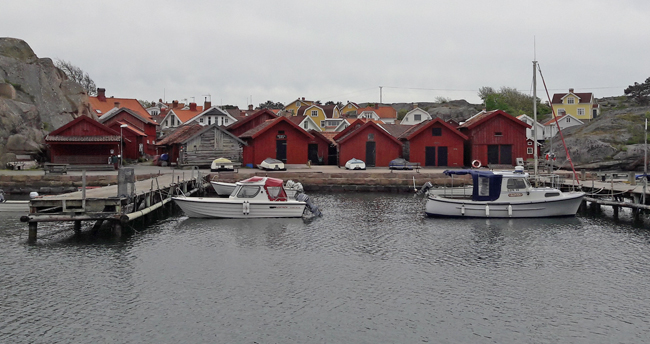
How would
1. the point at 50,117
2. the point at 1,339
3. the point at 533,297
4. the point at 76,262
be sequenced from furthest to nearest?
1. the point at 50,117
2. the point at 76,262
3. the point at 533,297
4. the point at 1,339

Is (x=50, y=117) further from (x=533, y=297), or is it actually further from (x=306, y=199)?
(x=533, y=297)

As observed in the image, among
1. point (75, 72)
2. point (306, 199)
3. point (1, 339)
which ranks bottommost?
point (1, 339)

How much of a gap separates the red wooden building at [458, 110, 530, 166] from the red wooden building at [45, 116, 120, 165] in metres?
32.6

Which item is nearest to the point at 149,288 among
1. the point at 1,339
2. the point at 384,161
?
the point at 1,339

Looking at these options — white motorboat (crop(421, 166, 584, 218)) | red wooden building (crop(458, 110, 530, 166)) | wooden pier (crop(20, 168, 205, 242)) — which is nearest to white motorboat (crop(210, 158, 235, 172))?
wooden pier (crop(20, 168, 205, 242))

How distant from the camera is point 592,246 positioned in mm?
23406

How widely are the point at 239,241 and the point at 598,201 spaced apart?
20093 millimetres

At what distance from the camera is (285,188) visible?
1410 inches

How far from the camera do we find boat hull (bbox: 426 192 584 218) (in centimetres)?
2978

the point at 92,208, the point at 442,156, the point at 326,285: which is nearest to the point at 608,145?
the point at 442,156

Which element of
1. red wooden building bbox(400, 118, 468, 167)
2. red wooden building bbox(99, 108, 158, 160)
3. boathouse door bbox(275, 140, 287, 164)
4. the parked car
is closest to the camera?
the parked car

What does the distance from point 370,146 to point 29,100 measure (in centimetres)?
3435

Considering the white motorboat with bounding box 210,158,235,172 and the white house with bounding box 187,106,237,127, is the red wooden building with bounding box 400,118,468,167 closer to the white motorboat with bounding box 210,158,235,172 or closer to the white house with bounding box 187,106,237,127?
the white motorboat with bounding box 210,158,235,172

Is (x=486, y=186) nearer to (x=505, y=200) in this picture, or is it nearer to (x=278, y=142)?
(x=505, y=200)
